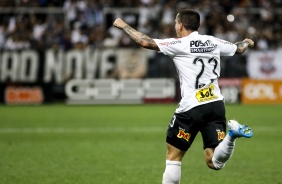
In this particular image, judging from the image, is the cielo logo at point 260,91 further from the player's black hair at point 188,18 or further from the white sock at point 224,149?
the player's black hair at point 188,18

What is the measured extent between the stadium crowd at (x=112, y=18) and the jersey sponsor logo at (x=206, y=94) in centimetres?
1565

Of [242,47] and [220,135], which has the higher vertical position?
[242,47]

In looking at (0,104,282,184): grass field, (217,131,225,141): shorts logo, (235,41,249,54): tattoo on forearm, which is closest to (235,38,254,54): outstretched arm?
(235,41,249,54): tattoo on forearm

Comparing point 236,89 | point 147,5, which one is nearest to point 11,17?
point 147,5

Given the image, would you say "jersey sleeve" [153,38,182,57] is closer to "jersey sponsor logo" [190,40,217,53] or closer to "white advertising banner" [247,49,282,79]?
"jersey sponsor logo" [190,40,217,53]

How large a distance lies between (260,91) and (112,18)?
6.57 metres

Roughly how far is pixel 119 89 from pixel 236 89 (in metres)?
4.06

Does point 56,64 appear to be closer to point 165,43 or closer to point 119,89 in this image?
point 119,89

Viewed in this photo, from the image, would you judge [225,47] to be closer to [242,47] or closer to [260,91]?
[242,47]

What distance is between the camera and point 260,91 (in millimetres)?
22797

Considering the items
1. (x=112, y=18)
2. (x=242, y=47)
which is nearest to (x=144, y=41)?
(x=242, y=47)

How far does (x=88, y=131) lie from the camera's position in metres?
15.9

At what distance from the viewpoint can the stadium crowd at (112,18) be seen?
23.9 metres

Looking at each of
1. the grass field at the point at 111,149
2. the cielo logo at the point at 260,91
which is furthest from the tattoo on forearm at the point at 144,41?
the cielo logo at the point at 260,91
